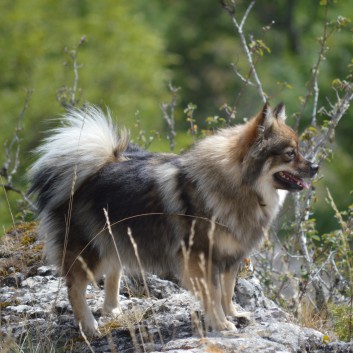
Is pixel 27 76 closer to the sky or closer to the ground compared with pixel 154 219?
closer to the ground

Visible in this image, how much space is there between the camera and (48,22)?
84.6 ft

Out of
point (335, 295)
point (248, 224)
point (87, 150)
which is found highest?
point (87, 150)

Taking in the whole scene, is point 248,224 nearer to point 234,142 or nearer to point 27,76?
point 234,142

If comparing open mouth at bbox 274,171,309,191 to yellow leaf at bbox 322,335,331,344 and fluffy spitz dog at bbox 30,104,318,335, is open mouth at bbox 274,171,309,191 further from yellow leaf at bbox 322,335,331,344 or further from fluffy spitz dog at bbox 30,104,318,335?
yellow leaf at bbox 322,335,331,344

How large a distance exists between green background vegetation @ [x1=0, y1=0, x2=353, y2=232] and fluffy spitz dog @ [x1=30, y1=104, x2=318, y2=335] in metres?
11.1

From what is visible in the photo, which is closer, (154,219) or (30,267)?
(154,219)

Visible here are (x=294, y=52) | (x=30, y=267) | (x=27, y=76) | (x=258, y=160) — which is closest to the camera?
(x=258, y=160)

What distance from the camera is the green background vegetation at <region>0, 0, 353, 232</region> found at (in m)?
23.0

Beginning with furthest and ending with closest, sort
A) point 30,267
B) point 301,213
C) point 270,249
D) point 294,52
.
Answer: point 294,52, point 270,249, point 301,213, point 30,267

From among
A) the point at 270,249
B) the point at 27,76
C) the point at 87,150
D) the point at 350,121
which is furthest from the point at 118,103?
the point at 87,150

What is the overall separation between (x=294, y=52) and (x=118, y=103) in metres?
8.64

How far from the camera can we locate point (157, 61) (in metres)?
28.3

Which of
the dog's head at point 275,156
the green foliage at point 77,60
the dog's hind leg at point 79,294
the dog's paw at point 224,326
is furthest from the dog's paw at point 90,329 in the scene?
the green foliage at point 77,60

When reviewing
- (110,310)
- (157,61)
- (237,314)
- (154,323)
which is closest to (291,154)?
(237,314)
